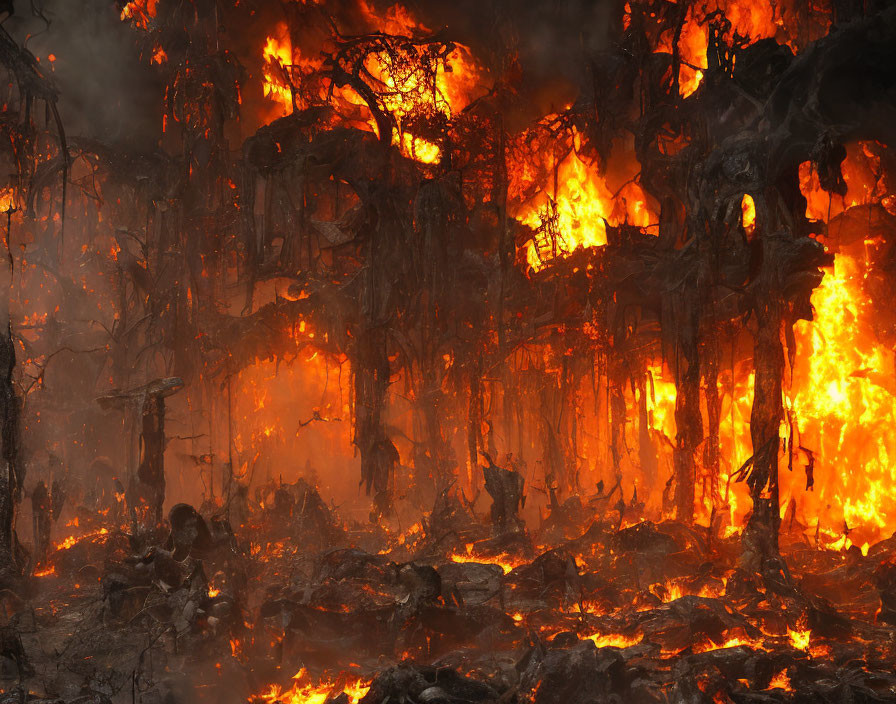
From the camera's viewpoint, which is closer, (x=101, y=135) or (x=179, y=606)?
(x=179, y=606)

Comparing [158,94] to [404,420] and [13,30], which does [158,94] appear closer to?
[13,30]

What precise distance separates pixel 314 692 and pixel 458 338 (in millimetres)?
10559

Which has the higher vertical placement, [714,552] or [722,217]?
[722,217]

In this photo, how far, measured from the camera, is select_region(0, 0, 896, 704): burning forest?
8977 millimetres

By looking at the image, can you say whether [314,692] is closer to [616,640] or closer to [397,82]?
[616,640]

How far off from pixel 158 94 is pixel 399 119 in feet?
19.3

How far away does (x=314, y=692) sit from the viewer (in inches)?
316

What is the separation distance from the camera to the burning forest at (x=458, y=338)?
353 inches

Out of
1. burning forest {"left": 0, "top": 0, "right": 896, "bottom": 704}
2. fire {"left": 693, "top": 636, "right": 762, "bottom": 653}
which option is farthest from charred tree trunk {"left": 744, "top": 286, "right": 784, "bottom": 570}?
fire {"left": 693, "top": 636, "right": 762, "bottom": 653}

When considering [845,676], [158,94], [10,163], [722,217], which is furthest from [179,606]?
[158,94]

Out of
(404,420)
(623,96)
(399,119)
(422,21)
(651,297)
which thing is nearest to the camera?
(651,297)

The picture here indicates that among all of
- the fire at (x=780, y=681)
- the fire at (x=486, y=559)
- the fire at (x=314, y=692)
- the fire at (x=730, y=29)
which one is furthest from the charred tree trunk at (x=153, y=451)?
the fire at (x=730, y=29)

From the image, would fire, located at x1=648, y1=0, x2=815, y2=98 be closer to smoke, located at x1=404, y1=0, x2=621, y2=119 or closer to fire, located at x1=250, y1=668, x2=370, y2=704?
smoke, located at x1=404, y1=0, x2=621, y2=119

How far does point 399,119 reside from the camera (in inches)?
752
